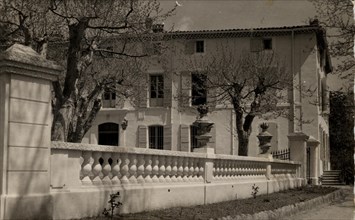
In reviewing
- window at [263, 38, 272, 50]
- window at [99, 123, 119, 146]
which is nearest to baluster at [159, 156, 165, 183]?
window at [263, 38, 272, 50]

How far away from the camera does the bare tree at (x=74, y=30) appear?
42.4 ft

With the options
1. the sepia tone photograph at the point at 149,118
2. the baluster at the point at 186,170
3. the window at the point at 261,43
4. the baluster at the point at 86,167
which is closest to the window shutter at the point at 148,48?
the sepia tone photograph at the point at 149,118

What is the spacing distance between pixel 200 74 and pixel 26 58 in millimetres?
19914

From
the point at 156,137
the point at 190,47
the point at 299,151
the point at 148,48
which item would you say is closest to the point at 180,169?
the point at 148,48

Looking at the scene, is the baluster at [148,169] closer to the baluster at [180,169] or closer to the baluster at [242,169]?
the baluster at [180,169]

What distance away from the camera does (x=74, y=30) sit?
12.8 m

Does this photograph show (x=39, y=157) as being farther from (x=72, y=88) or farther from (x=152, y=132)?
(x=152, y=132)

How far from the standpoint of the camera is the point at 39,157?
7.39 meters

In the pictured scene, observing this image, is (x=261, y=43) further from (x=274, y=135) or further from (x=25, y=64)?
(x=25, y=64)

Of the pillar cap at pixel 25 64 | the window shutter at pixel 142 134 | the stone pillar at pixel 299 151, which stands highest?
the window shutter at pixel 142 134

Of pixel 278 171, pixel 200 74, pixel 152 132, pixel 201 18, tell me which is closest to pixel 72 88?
pixel 278 171

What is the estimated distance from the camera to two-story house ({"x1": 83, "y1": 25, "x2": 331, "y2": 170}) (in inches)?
1275

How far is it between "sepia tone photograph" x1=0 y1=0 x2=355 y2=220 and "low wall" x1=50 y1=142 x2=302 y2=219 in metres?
0.02

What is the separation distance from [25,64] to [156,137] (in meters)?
27.0
